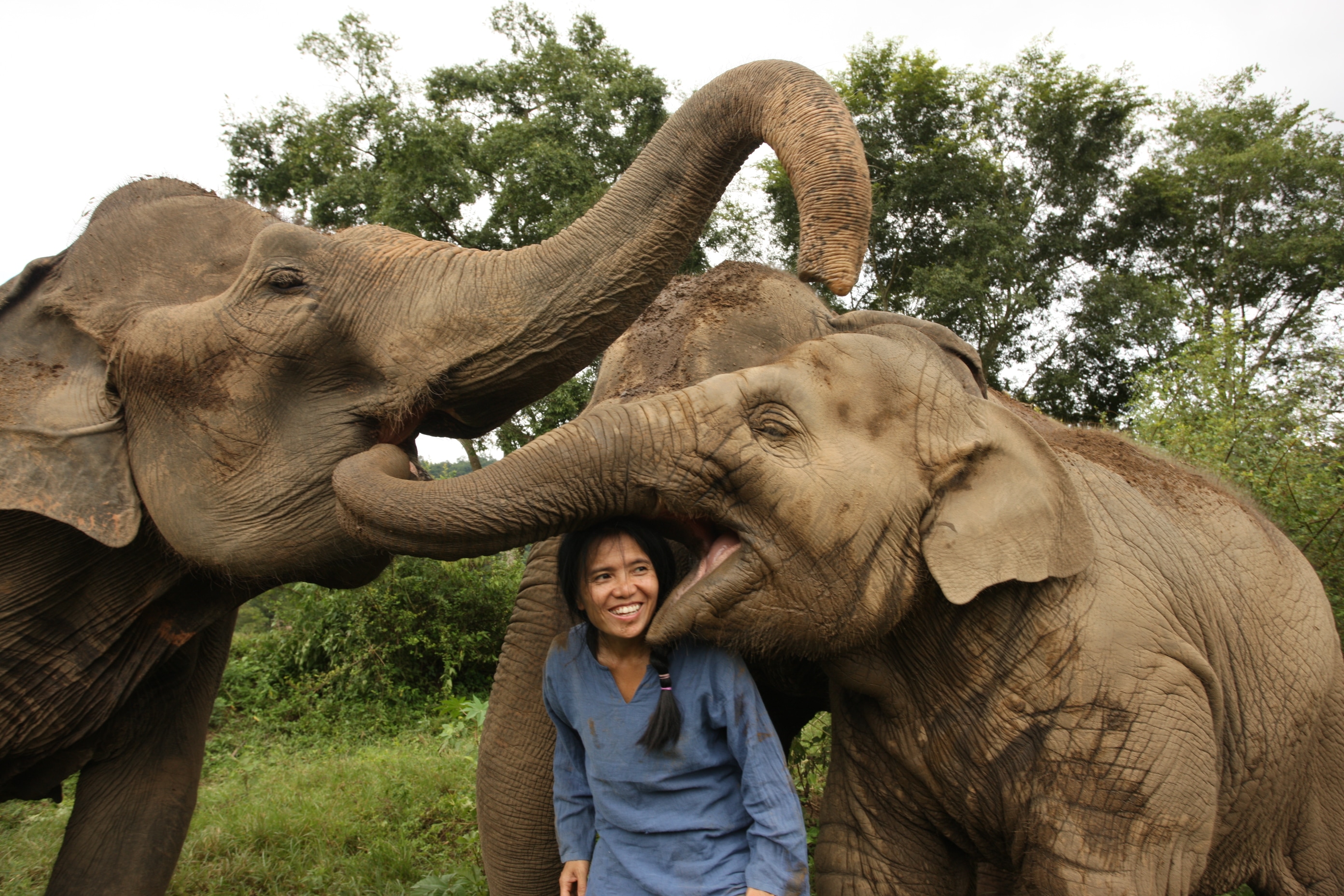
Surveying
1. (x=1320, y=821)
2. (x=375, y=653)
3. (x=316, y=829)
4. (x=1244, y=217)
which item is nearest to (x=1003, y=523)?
(x=1320, y=821)

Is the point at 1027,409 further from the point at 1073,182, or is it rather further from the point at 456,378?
the point at 1073,182

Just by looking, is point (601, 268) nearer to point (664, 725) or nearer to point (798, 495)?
point (798, 495)

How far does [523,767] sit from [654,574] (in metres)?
1.00

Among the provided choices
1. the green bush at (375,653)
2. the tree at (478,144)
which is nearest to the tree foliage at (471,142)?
the tree at (478,144)

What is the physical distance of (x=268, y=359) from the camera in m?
2.67

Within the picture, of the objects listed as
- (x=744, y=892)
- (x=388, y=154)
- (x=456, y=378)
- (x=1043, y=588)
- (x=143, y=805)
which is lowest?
(x=143, y=805)

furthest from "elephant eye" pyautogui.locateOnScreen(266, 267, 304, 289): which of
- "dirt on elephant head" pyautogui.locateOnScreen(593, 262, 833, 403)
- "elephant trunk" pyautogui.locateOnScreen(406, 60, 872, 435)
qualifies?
"dirt on elephant head" pyautogui.locateOnScreen(593, 262, 833, 403)

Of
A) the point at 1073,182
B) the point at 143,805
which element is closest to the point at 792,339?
the point at 143,805

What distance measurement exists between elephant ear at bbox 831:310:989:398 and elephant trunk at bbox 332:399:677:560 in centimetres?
89

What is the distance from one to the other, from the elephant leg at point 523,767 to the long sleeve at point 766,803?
728 millimetres

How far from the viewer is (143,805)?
3.58m

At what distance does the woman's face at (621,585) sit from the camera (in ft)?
7.61

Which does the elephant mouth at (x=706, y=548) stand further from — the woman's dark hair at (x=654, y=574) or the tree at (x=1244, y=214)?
the tree at (x=1244, y=214)

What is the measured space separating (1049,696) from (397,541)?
1573 millimetres
